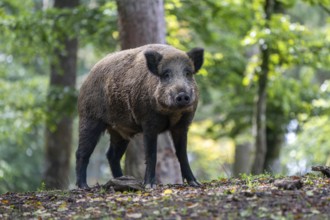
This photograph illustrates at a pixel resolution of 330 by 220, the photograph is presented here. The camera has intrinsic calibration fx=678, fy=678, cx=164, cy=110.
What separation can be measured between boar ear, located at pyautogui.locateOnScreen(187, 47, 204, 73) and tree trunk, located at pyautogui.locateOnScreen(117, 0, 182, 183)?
299cm

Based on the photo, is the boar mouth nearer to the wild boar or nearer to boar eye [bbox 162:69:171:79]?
the wild boar

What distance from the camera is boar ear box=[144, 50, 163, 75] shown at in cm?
854

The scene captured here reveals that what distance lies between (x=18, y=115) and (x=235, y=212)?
14.0 metres

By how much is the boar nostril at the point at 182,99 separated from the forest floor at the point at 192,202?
1.01 meters

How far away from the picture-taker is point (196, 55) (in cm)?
884

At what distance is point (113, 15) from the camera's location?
15.7 meters

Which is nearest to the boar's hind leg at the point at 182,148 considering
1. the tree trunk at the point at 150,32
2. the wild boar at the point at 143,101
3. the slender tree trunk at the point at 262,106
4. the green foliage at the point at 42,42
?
the wild boar at the point at 143,101

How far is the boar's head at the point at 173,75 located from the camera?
8133mm

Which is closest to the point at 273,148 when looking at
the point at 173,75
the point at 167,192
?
the point at 173,75

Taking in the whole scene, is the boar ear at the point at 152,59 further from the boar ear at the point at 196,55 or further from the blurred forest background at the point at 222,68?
the blurred forest background at the point at 222,68

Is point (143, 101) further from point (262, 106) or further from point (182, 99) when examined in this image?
point (262, 106)

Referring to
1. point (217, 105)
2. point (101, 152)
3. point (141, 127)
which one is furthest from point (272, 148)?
point (101, 152)

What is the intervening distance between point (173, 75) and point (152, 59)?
1.14ft

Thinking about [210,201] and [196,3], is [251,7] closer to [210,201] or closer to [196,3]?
[196,3]
